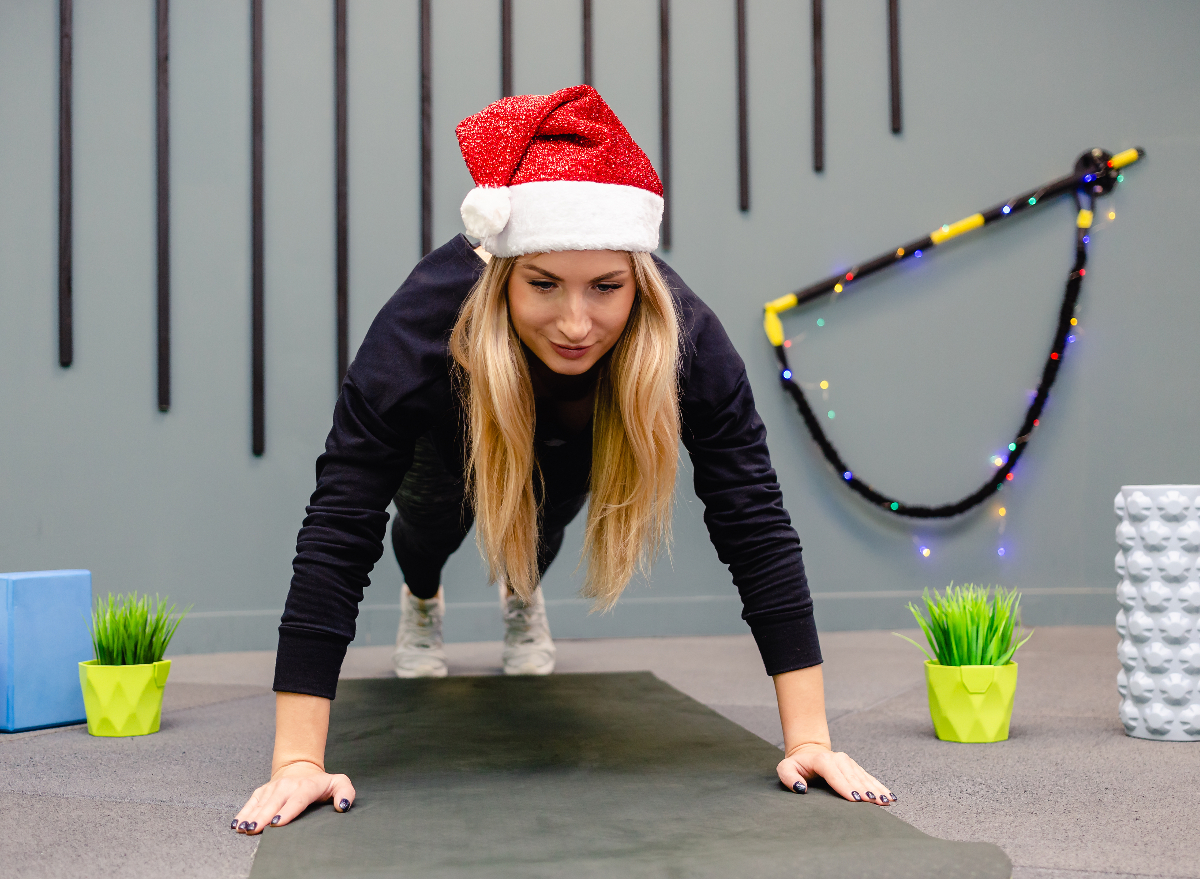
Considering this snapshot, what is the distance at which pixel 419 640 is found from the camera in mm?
2049

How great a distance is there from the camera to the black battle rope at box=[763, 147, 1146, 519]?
2691mm

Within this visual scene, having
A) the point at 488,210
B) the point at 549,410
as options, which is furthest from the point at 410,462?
the point at 488,210

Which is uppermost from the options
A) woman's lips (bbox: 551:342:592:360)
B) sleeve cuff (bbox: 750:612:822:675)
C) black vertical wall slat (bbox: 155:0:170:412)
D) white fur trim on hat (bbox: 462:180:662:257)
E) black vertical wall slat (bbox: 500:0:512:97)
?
black vertical wall slat (bbox: 500:0:512:97)

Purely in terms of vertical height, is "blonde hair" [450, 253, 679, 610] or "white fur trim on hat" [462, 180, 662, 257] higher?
"white fur trim on hat" [462, 180, 662, 257]

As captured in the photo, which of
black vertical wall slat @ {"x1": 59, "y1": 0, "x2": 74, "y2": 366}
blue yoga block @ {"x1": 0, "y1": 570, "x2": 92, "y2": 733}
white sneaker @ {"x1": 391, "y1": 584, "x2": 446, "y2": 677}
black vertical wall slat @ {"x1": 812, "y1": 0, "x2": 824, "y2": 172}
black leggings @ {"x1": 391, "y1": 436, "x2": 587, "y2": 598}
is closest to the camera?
blue yoga block @ {"x1": 0, "y1": 570, "x2": 92, "y2": 733}

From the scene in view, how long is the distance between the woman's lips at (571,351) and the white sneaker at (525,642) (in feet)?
3.22

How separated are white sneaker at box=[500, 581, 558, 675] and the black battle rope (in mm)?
1018

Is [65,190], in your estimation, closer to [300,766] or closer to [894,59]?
[300,766]

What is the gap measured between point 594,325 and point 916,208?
194cm

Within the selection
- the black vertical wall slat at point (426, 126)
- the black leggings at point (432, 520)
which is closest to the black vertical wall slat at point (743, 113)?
the black vertical wall slat at point (426, 126)

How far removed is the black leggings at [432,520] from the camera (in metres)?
1.70

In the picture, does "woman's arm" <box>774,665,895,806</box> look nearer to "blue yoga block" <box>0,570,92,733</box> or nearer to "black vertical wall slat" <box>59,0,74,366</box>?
"blue yoga block" <box>0,570,92,733</box>

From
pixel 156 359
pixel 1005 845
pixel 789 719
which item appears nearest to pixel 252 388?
pixel 156 359

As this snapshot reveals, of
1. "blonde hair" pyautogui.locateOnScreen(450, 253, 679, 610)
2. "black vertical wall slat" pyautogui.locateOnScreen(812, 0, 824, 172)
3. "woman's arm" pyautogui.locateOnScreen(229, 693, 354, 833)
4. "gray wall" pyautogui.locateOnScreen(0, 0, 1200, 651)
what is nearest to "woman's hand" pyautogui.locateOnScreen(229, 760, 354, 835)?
"woman's arm" pyautogui.locateOnScreen(229, 693, 354, 833)
